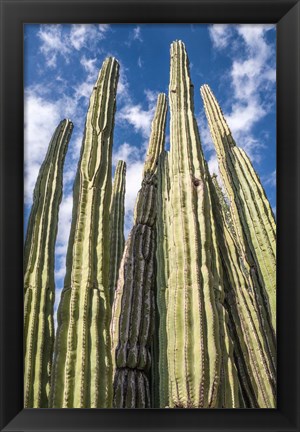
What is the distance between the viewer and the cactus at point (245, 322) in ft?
7.60

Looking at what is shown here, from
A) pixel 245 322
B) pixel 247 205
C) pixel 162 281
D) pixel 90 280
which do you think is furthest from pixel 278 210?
pixel 90 280

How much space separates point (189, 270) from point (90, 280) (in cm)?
40

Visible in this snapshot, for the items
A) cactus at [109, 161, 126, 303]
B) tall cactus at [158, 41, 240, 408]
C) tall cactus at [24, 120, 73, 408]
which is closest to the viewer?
tall cactus at [158, 41, 240, 408]

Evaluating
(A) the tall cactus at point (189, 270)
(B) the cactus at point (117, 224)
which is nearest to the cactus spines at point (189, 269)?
(A) the tall cactus at point (189, 270)

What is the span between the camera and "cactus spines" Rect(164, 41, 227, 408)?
216cm

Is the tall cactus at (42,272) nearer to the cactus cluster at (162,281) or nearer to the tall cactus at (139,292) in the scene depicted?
the cactus cluster at (162,281)

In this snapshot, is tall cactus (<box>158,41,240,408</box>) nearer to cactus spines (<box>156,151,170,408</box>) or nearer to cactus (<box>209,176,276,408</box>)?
cactus spines (<box>156,151,170,408</box>)

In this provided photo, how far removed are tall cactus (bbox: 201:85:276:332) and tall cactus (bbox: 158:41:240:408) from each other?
13 cm

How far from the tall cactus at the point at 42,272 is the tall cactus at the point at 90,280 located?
3.4 inches

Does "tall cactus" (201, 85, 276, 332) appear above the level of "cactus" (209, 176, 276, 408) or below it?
above

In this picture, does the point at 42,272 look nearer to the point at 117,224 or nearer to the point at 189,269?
the point at 117,224

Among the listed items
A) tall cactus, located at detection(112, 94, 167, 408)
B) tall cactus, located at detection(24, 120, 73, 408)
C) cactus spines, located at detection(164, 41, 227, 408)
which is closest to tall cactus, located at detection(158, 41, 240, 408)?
cactus spines, located at detection(164, 41, 227, 408)

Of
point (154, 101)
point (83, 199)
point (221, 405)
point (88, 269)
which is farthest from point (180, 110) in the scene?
point (221, 405)

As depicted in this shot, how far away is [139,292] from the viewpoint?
2.90m
